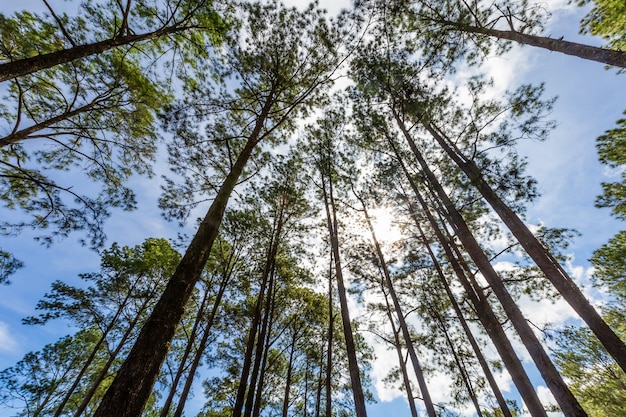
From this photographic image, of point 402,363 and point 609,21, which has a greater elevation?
point 609,21

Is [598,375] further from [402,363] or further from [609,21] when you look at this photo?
[609,21]

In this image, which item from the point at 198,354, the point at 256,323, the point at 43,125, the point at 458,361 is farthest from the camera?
the point at 458,361

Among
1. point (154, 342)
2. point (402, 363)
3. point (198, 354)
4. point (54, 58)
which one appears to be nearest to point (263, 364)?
point (198, 354)

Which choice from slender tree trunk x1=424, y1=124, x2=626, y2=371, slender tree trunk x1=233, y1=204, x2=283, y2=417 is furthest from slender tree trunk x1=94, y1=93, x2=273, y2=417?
slender tree trunk x1=424, y1=124, x2=626, y2=371

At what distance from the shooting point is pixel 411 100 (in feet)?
28.1

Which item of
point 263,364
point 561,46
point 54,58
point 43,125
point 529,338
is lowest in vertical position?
point 529,338

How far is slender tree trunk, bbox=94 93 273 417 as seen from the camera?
2.09 meters

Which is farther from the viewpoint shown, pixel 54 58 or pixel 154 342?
pixel 54 58

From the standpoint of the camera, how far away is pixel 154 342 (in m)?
2.56

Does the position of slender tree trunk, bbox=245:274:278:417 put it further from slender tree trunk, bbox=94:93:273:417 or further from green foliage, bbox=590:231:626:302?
green foliage, bbox=590:231:626:302

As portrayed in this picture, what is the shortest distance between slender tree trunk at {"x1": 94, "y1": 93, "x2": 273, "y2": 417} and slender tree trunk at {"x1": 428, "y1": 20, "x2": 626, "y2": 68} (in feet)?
24.5

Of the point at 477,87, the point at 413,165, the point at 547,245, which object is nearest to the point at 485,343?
the point at 547,245

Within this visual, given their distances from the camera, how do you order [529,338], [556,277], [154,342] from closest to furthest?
[154,342] < [529,338] < [556,277]

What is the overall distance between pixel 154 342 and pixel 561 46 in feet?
28.9
